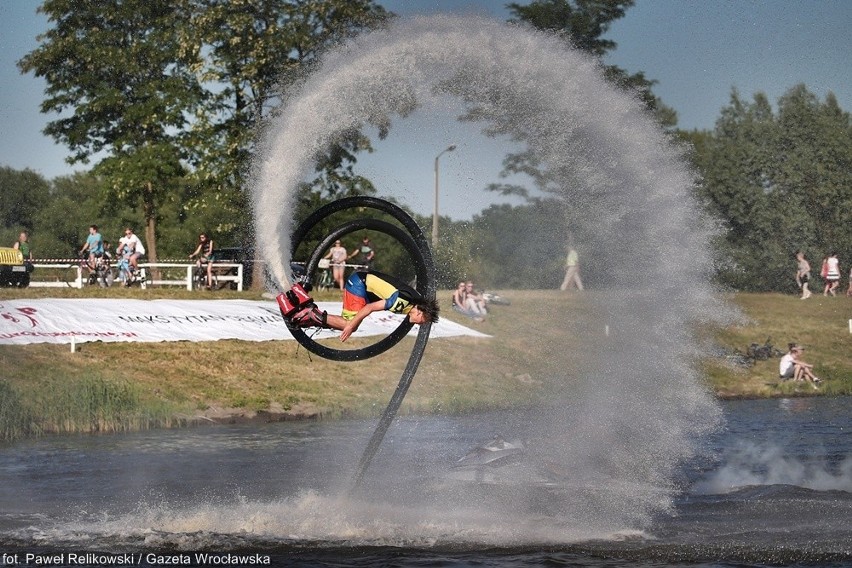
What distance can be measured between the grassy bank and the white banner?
363mm

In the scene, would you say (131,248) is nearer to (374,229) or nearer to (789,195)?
(374,229)

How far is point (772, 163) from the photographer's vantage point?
57.6 metres

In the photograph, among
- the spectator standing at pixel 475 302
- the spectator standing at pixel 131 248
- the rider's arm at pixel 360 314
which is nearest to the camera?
the rider's arm at pixel 360 314

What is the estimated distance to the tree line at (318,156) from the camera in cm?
3169

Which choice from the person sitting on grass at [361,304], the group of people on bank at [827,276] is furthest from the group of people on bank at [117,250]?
the group of people on bank at [827,276]

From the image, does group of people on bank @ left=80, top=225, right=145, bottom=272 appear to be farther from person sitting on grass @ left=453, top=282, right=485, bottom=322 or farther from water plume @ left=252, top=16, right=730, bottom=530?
water plume @ left=252, top=16, right=730, bottom=530

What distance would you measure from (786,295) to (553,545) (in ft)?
118

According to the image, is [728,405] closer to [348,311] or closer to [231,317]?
[231,317]

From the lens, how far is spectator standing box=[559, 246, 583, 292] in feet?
93.8

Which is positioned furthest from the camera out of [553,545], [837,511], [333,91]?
[333,91]

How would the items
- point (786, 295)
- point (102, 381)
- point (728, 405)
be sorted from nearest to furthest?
point (102, 381)
point (728, 405)
point (786, 295)

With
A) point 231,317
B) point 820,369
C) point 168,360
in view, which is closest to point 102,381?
point 168,360

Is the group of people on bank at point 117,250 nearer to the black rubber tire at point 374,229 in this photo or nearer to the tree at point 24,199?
the black rubber tire at point 374,229

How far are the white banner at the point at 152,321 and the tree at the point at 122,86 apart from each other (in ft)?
32.2
